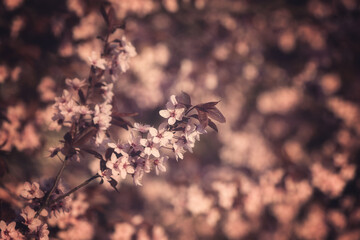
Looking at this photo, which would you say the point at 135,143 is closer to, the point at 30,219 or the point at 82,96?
the point at 82,96

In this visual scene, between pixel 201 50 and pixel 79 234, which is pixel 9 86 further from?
pixel 201 50

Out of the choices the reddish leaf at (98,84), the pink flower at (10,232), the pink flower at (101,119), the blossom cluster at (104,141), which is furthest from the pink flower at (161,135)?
the pink flower at (10,232)

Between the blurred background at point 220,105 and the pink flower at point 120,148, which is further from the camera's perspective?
the blurred background at point 220,105

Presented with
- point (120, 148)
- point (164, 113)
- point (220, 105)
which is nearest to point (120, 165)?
point (120, 148)

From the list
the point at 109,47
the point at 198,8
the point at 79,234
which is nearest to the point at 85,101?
the point at 109,47

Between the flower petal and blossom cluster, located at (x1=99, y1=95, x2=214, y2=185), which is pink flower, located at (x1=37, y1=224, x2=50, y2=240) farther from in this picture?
the flower petal

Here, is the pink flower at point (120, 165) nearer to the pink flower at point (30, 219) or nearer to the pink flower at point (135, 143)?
the pink flower at point (135, 143)
